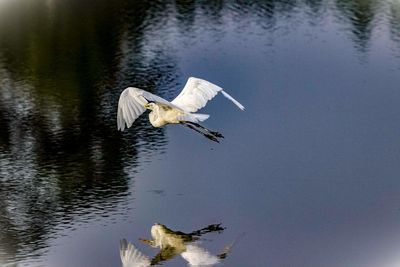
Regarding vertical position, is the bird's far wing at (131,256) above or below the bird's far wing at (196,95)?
below

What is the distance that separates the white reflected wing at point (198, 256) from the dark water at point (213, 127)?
24 centimetres

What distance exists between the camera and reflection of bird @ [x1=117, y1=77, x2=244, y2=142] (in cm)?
1538

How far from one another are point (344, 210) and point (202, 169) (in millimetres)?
3048

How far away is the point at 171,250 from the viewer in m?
15.2

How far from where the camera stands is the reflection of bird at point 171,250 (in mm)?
14828

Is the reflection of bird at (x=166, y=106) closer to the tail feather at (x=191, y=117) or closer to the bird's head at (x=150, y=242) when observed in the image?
the tail feather at (x=191, y=117)

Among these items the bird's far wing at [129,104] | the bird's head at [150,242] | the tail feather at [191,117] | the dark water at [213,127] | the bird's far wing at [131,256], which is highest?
the bird's far wing at [129,104]

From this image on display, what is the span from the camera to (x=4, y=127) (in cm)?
2039

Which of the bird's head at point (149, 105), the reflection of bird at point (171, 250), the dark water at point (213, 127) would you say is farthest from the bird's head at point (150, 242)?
the bird's head at point (149, 105)

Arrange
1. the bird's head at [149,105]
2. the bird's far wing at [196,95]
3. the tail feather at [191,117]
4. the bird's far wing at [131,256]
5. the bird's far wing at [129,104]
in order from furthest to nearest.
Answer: the bird's far wing at [196,95] < the bird's head at [149,105] < the tail feather at [191,117] < the bird's far wing at [129,104] < the bird's far wing at [131,256]

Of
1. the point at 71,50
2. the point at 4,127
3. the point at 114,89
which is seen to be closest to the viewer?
the point at 4,127

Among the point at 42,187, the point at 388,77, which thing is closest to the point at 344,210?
the point at 42,187

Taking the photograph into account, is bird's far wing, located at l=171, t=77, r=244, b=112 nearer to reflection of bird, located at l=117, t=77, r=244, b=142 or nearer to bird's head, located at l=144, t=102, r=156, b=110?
reflection of bird, located at l=117, t=77, r=244, b=142

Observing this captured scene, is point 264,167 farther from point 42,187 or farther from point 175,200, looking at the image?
point 42,187
